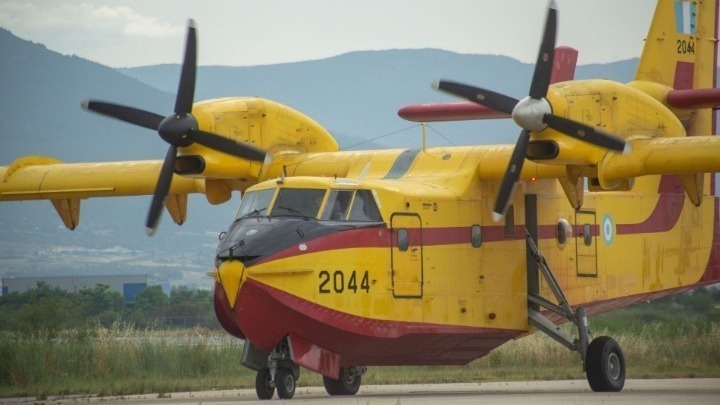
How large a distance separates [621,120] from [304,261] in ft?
19.2

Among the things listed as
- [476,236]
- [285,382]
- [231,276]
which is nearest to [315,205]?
[231,276]

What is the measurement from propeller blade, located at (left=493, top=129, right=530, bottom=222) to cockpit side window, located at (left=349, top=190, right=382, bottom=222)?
1.91 metres

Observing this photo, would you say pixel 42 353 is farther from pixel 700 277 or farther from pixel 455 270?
pixel 700 277

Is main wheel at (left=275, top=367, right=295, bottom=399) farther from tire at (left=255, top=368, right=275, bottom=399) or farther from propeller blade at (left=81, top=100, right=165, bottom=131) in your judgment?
propeller blade at (left=81, top=100, right=165, bottom=131)

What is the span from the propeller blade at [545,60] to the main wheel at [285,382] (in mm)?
5546

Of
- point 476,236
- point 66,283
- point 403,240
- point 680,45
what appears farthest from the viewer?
point 66,283

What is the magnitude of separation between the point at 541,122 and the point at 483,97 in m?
1.20

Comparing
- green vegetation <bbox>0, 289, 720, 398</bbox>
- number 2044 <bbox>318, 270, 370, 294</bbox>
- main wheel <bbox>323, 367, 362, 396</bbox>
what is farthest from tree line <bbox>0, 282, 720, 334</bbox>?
number 2044 <bbox>318, 270, 370, 294</bbox>

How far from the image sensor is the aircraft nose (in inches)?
747

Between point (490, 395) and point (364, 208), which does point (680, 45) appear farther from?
point (364, 208)

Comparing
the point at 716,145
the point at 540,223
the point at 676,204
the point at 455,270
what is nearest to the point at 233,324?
the point at 455,270

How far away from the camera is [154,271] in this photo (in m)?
160

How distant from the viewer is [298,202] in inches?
791

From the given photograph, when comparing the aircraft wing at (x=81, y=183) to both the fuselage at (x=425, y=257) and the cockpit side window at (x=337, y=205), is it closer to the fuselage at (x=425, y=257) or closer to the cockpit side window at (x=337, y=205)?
the fuselage at (x=425, y=257)
